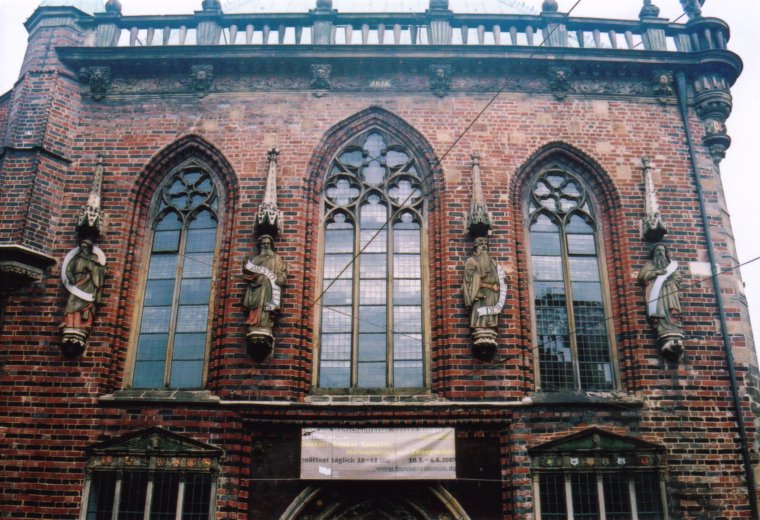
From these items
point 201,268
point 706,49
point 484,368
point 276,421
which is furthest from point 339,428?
point 706,49

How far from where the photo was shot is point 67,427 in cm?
983

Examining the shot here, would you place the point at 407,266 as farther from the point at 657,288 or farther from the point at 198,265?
the point at 657,288

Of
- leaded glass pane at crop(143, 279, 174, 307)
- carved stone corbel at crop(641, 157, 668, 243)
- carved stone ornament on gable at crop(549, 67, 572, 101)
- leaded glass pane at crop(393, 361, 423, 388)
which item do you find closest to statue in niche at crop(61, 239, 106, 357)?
leaded glass pane at crop(143, 279, 174, 307)

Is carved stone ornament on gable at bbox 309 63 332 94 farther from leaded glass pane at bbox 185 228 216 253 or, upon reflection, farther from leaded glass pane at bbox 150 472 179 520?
leaded glass pane at bbox 150 472 179 520

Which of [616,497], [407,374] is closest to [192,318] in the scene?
[407,374]

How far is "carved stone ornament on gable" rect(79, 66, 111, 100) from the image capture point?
11984 mm

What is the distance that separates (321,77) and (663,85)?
19.2ft

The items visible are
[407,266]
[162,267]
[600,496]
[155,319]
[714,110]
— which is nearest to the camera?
[600,496]

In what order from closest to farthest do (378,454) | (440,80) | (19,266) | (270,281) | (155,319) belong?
(378,454) < (270,281) < (19,266) < (155,319) < (440,80)

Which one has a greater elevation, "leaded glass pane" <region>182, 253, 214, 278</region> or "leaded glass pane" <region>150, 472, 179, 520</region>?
"leaded glass pane" <region>182, 253, 214, 278</region>

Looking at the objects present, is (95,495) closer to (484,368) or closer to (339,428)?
(339,428)

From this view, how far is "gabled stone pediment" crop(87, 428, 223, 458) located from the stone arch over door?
1.43m

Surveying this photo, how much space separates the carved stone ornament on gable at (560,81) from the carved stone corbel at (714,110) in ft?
7.30

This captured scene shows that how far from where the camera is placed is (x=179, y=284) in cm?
1098
